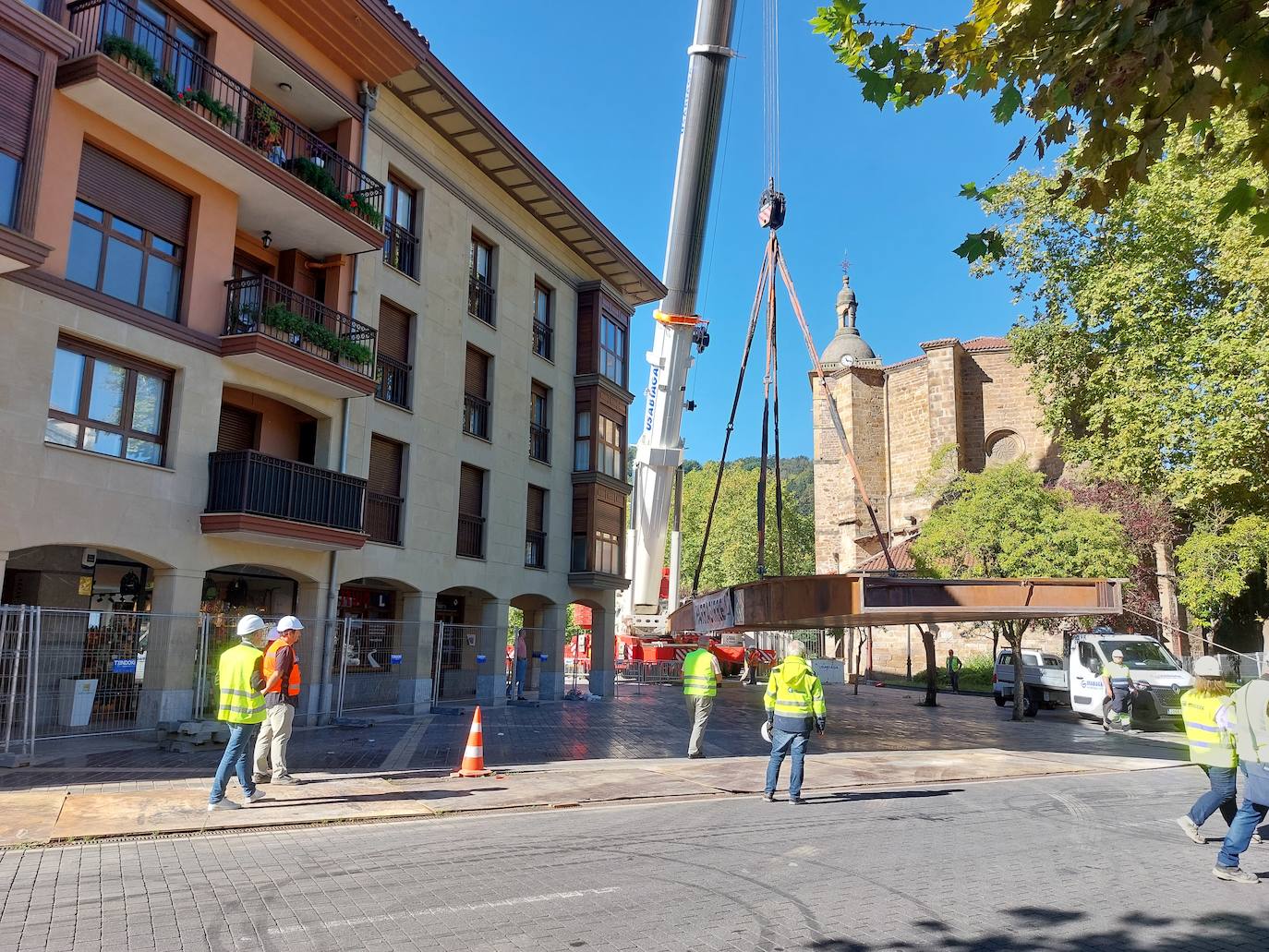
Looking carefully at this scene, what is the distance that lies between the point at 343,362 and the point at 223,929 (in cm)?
1348

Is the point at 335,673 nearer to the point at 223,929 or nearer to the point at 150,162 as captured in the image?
the point at 150,162

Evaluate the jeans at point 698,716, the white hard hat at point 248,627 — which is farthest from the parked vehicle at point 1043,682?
the white hard hat at point 248,627

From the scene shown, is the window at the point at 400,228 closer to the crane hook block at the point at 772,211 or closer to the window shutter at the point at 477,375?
the window shutter at the point at 477,375

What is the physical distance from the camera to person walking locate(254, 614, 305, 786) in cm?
981

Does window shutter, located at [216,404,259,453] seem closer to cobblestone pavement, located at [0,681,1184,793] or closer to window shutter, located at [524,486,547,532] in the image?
cobblestone pavement, located at [0,681,1184,793]

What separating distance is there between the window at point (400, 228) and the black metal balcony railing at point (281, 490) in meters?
5.59

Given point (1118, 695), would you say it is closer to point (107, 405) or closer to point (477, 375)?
point (477, 375)

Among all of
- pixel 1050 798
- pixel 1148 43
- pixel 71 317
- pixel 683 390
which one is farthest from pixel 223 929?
pixel 683 390

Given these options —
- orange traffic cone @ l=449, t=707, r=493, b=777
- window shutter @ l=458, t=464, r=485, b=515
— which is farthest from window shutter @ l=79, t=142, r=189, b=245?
orange traffic cone @ l=449, t=707, r=493, b=777

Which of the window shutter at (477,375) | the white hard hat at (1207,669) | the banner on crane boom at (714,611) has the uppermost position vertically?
the window shutter at (477,375)

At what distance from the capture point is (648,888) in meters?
6.22

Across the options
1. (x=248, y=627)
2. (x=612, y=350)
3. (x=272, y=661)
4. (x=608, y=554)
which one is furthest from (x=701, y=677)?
(x=612, y=350)

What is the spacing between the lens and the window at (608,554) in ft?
88.1

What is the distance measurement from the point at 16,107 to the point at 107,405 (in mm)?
4127
